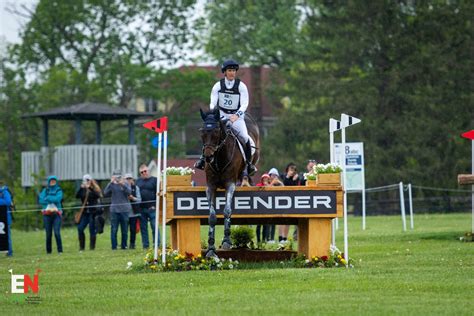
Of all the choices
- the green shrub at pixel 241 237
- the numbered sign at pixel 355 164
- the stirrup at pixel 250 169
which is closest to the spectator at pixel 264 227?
the green shrub at pixel 241 237

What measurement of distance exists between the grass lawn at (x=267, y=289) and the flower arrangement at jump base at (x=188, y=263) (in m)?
0.28

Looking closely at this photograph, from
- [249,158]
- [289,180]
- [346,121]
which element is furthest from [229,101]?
[289,180]

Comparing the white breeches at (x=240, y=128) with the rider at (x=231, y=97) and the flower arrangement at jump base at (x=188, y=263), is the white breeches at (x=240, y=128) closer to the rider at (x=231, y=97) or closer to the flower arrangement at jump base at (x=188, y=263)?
the rider at (x=231, y=97)

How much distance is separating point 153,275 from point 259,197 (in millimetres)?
2341

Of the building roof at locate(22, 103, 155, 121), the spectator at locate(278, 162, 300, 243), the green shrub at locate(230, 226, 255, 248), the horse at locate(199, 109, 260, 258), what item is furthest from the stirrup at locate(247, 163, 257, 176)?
the building roof at locate(22, 103, 155, 121)

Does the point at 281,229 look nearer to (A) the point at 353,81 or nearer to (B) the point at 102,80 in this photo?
(A) the point at 353,81

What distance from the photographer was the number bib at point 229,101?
1961 centimetres

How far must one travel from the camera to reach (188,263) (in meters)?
19.3

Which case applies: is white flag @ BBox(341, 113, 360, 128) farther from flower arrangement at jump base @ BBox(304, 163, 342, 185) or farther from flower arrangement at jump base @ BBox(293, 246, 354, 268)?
flower arrangement at jump base @ BBox(293, 246, 354, 268)

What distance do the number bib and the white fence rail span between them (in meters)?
31.3

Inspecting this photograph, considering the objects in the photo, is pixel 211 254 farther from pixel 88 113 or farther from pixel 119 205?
pixel 88 113

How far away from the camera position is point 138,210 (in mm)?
29453

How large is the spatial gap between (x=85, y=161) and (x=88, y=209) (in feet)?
69.1

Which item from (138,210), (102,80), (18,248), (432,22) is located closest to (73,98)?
(102,80)
